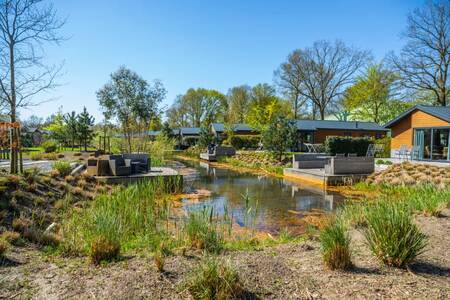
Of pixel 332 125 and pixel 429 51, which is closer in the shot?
pixel 429 51

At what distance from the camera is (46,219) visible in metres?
5.21

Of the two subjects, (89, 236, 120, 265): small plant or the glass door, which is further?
the glass door

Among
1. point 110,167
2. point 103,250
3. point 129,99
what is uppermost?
point 129,99

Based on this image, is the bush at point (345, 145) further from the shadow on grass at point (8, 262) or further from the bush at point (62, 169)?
the shadow on grass at point (8, 262)

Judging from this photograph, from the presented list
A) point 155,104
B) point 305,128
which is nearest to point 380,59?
point 305,128

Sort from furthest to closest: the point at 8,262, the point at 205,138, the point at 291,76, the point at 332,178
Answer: the point at 291,76, the point at 205,138, the point at 332,178, the point at 8,262

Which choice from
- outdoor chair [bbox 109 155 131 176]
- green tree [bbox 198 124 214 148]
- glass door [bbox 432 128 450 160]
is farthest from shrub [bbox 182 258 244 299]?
green tree [bbox 198 124 214 148]

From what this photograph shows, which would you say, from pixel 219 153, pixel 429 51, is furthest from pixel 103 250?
pixel 429 51

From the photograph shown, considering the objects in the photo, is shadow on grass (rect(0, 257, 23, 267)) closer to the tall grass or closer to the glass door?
the tall grass

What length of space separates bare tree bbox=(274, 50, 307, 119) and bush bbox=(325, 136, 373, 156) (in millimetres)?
17367

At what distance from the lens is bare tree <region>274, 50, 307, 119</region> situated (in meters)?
34.2

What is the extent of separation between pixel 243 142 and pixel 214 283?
81.7ft

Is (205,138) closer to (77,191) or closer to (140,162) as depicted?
(140,162)

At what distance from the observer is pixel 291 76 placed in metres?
34.8
